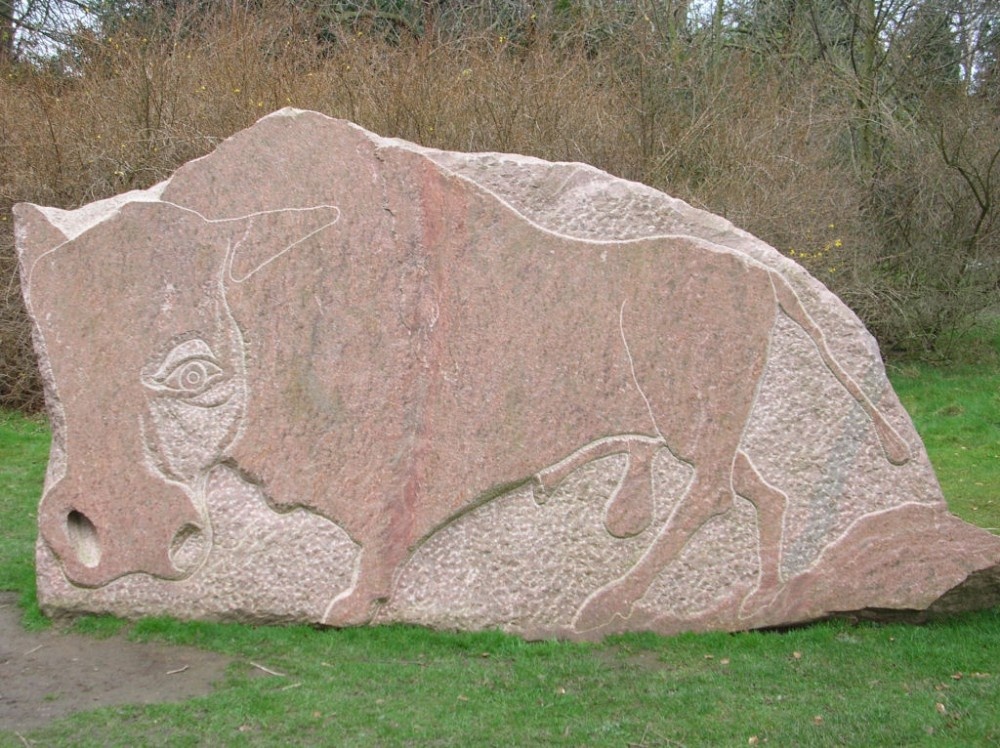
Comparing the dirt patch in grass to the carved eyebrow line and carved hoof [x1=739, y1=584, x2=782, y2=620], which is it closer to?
the carved eyebrow line

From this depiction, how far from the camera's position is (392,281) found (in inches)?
152

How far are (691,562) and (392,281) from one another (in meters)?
1.44

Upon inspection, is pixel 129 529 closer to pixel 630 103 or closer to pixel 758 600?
pixel 758 600

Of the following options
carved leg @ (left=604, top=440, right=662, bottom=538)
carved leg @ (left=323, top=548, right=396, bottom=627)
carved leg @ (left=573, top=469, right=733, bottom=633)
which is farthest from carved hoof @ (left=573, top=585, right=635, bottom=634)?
carved leg @ (left=323, top=548, right=396, bottom=627)

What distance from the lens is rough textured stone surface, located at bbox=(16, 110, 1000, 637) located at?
379 centimetres

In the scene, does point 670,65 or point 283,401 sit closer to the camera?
point 283,401

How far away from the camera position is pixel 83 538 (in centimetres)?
396

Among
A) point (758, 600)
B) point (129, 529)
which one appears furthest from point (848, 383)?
point (129, 529)

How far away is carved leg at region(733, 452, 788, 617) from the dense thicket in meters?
4.21

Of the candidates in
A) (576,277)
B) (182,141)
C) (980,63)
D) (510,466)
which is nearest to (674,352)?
(576,277)

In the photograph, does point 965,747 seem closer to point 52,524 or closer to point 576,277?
point 576,277

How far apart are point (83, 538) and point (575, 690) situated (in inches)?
73.9

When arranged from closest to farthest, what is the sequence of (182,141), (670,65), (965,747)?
1. (965,747)
2. (182,141)
3. (670,65)

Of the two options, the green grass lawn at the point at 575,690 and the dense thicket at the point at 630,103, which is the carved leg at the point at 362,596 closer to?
the green grass lawn at the point at 575,690
